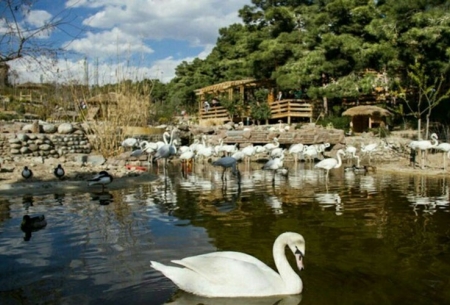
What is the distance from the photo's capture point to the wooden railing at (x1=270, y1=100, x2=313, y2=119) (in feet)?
113

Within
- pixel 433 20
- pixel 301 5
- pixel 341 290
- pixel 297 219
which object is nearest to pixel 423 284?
pixel 341 290

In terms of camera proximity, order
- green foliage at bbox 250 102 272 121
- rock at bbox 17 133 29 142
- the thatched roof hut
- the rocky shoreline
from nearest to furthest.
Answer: the rocky shoreline → rock at bbox 17 133 29 142 → the thatched roof hut → green foliage at bbox 250 102 272 121

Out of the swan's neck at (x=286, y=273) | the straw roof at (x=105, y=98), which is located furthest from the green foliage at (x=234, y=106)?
the swan's neck at (x=286, y=273)

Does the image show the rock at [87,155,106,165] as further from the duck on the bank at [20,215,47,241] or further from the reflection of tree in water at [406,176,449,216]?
the reflection of tree in water at [406,176,449,216]

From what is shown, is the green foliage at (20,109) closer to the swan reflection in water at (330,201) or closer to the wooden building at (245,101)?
the wooden building at (245,101)

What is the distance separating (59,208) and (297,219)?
4665mm

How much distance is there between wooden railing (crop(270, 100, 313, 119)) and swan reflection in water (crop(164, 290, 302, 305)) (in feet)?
99.1

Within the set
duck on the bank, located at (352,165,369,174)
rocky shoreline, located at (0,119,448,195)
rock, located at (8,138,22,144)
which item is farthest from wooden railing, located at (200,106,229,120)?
duck on the bank, located at (352,165,369,174)

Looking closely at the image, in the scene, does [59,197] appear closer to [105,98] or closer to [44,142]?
[105,98]

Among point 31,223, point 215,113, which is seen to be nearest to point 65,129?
point 31,223

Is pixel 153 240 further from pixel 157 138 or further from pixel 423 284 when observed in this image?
pixel 157 138

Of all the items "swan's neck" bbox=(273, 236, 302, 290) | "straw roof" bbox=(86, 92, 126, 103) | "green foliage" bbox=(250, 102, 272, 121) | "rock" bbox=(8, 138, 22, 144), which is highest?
"green foliage" bbox=(250, 102, 272, 121)

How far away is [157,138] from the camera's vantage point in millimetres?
26797

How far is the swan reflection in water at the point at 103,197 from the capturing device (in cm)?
998
